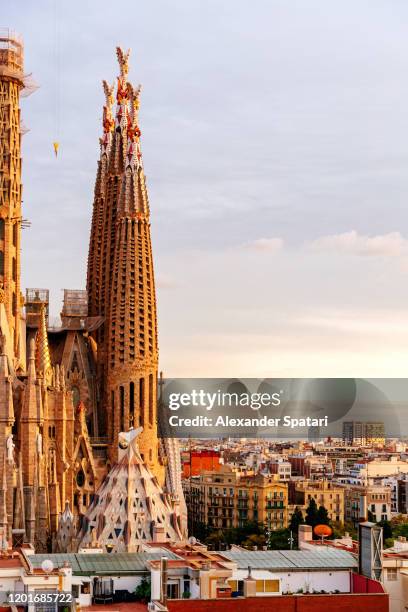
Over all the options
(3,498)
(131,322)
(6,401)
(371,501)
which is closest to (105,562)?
(3,498)

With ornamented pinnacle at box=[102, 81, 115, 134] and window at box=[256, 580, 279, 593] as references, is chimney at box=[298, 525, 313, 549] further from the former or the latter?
ornamented pinnacle at box=[102, 81, 115, 134]

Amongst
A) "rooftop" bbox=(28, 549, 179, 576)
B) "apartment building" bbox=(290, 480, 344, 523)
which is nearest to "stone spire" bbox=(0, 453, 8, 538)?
"rooftop" bbox=(28, 549, 179, 576)

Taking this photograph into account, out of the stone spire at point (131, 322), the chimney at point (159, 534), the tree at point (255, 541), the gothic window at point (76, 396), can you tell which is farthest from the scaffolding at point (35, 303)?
the chimney at point (159, 534)

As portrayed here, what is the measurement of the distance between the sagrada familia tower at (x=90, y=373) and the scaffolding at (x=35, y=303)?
6 centimetres

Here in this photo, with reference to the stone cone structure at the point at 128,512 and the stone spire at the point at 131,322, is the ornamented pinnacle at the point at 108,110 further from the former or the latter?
the stone cone structure at the point at 128,512

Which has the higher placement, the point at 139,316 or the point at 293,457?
the point at 139,316

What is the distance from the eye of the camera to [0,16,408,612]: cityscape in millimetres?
40719

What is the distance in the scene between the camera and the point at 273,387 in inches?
3381

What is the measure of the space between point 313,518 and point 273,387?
13.5m

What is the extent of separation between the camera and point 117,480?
65312 millimetres

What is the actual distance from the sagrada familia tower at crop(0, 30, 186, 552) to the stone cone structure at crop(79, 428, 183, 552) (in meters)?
0.07

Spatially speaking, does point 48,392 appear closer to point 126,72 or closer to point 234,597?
point 126,72

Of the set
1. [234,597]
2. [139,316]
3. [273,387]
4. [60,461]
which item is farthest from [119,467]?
[234,597]

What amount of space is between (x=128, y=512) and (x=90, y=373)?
63.1 ft
